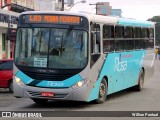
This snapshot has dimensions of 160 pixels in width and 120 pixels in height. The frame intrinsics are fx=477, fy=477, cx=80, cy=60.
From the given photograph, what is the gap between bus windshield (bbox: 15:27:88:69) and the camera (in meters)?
13.3

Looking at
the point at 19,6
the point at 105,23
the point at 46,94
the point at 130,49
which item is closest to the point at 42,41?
the point at 46,94

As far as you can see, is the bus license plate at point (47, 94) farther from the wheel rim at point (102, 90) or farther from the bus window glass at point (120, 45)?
the bus window glass at point (120, 45)

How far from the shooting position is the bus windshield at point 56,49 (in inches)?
524

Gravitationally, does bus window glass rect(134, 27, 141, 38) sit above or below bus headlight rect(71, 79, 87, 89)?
above

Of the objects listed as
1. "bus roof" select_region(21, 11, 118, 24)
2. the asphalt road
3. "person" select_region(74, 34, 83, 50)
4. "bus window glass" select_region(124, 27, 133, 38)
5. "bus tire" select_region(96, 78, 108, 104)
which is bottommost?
the asphalt road

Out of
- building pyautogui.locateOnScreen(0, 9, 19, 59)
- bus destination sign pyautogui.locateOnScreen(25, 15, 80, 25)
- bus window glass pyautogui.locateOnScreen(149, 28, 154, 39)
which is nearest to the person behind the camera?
bus destination sign pyautogui.locateOnScreen(25, 15, 80, 25)

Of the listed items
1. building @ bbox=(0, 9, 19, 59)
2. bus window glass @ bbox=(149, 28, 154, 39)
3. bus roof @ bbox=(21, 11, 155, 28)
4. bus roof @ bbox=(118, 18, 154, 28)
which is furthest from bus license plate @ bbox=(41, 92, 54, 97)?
building @ bbox=(0, 9, 19, 59)

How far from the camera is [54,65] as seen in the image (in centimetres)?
1330

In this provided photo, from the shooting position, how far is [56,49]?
13.4 metres

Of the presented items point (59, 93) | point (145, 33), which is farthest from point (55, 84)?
point (145, 33)

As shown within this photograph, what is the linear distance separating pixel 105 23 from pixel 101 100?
8.00 ft

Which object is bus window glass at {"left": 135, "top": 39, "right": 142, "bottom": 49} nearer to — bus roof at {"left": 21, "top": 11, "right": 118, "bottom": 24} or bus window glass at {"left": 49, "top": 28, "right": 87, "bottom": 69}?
bus roof at {"left": 21, "top": 11, "right": 118, "bottom": 24}

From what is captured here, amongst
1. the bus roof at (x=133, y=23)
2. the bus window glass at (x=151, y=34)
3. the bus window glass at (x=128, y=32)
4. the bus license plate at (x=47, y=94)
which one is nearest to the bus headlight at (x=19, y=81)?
the bus license plate at (x=47, y=94)

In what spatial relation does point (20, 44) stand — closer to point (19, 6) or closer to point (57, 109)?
point (57, 109)
